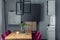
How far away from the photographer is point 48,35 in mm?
7254

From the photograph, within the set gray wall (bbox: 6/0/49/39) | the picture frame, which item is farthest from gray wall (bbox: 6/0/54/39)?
the picture frame

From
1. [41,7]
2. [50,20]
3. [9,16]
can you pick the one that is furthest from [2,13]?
[50,20]

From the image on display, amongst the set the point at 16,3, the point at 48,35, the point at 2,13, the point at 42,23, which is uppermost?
the point at 16,3

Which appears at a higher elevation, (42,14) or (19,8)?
(19,8)

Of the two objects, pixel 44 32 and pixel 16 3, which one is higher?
pixel 16 3

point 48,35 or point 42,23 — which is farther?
point 42,23

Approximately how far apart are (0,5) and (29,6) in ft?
5.19

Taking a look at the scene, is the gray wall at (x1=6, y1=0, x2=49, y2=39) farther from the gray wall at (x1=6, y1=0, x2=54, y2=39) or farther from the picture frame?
the picture frame

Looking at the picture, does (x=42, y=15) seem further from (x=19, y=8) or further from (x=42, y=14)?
(x=19, y=8)

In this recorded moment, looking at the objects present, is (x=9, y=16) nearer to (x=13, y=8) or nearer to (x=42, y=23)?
(x=13, y=8)

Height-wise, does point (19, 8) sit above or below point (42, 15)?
above

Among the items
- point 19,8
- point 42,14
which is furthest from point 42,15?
point 19,8

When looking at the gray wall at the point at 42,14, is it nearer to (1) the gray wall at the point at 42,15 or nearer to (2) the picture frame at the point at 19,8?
(1) the gray wall at the point at 42,15

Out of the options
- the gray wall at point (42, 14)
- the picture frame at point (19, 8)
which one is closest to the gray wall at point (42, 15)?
the gray wall at point (42, 14)
